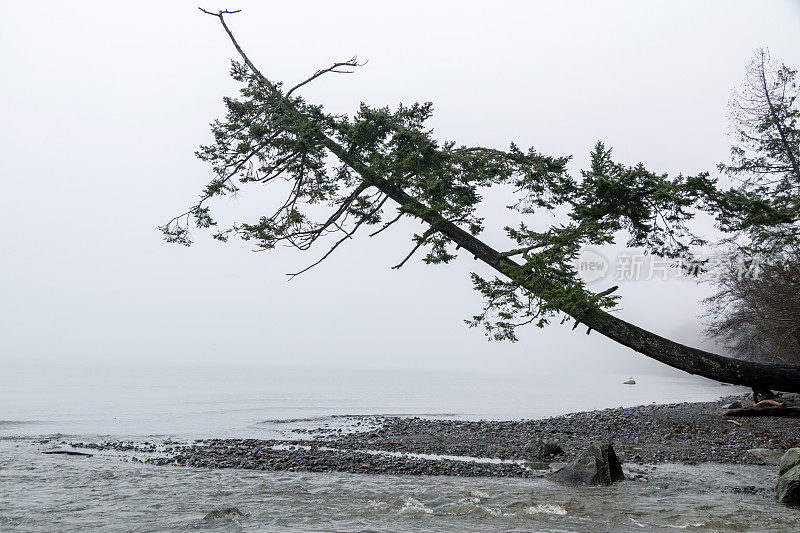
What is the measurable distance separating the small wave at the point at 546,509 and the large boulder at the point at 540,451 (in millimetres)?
4111

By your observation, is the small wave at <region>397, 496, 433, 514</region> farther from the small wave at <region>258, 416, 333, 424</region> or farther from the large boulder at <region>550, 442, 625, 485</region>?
the small wave at <region>258, 416, 333, 424</region>

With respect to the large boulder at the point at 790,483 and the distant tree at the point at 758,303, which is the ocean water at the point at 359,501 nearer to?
the large boulder at the point at 790,483

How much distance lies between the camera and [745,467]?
1130 centimetres

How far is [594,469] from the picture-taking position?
1002cm

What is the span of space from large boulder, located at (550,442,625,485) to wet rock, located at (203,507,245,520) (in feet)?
19.4

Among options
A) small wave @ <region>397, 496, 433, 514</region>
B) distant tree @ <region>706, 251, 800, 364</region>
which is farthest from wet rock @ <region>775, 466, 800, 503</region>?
distant tree @ <region>706, 251, 800, 364</region>

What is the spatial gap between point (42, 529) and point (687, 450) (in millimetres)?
13036

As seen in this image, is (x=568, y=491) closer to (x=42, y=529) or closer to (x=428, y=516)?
(x=428, y=516)

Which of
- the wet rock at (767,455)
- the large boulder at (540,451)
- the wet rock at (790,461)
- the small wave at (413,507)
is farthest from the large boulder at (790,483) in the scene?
the small wave at (413,507)

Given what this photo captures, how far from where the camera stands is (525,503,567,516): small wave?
8.12 metres

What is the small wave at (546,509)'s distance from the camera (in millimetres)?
8117

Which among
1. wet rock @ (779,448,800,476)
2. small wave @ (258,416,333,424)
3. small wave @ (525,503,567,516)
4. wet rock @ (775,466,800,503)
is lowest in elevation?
small wave @ (258,416,333,424)

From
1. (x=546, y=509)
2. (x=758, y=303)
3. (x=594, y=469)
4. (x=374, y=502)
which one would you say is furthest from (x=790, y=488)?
(x=758, y=303)

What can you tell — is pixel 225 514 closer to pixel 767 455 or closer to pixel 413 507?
pixel 413 507
